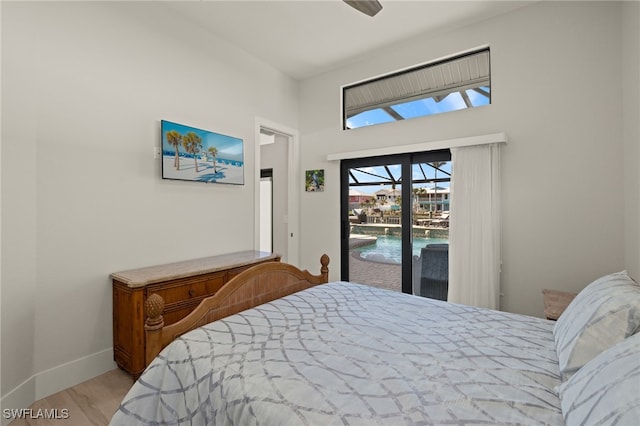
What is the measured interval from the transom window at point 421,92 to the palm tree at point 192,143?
6.02ft

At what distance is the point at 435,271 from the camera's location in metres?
3.22

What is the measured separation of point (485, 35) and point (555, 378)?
3028 mm

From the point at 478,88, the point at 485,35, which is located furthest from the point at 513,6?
the point at 478,88

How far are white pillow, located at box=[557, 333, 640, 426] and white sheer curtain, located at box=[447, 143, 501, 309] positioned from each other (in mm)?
1961

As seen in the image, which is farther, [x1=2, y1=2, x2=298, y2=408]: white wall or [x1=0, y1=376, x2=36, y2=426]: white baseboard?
[x1=2, y1=2, x2=298, y2=408]: white wall

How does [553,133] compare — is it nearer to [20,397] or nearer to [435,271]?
[435,271]

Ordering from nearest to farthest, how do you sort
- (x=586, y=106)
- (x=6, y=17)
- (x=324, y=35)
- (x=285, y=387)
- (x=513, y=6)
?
(x=285, y=387)
(x=6, y=17)
(x=586, y=106)
(x=513, y=6)
(x=324, y=35)

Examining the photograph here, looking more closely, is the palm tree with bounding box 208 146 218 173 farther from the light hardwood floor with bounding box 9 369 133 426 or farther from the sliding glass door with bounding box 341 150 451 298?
the light hardwood floor with bounding box 9 369 133 426

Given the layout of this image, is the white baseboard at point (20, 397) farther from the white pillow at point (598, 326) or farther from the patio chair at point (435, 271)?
the patio chair at point (435, 271)

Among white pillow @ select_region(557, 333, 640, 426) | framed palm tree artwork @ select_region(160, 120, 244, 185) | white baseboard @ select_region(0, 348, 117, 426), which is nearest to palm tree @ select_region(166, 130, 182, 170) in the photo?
framed palm tree artwork @ select_region(160, 120, 244, 185)

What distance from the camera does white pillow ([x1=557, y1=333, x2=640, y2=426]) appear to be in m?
0.65

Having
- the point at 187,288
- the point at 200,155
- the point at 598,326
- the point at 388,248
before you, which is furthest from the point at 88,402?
the point at 388,248

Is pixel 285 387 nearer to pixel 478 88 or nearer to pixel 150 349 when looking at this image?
pixel 150 349

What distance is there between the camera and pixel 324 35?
3.05 metres
